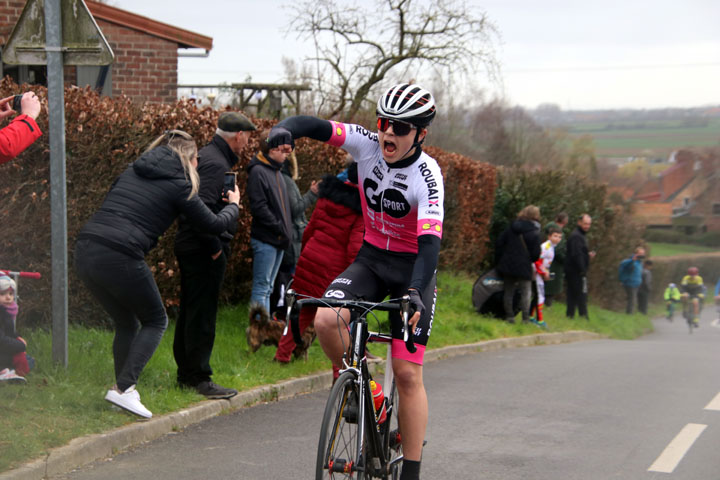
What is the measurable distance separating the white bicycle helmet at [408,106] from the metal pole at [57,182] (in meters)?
3.02

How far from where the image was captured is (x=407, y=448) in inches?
180

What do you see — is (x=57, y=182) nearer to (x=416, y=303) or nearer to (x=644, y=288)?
(x=416, y=303)

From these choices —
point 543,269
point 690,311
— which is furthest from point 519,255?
point 690,311

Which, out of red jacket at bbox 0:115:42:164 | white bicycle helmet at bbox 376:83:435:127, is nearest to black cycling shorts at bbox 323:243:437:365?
white bicycle helmet at bbox 376:83:435:127

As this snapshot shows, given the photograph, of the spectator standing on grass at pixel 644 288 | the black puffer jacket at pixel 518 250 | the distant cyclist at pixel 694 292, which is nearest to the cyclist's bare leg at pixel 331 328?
the black puffer jacket at pixel 518 250

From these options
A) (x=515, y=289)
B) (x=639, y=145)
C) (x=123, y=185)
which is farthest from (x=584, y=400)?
(x=639, y=145)

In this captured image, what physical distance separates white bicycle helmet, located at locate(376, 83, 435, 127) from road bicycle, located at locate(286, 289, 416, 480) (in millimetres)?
1003

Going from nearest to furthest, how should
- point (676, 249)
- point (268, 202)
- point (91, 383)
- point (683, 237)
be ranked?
point (91, 383), point (268, 202), point (676, 249), point (683, 237)

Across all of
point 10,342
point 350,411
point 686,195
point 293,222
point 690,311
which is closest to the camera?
point 350,411

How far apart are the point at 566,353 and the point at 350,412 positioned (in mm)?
8858

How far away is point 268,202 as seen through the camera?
848 centimetres

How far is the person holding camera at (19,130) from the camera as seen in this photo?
529 cm

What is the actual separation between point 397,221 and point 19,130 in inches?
95.3

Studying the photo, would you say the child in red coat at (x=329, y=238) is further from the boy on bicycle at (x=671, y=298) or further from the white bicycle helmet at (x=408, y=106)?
the boy on bicycle at (x=671, y=298)
